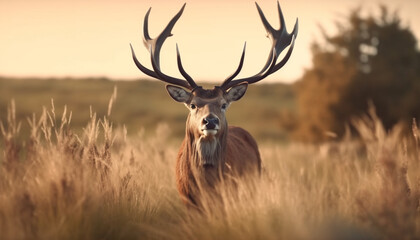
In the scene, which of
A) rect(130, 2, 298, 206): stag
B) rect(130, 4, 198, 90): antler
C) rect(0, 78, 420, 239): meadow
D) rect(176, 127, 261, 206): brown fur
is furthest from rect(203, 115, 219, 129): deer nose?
rect(130, 4, 198, 90): antler

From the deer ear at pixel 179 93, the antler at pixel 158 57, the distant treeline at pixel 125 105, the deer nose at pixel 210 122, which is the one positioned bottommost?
the distant treeline at pixel 125 105

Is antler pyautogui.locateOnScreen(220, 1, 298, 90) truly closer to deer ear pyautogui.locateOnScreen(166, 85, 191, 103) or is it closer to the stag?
the stag

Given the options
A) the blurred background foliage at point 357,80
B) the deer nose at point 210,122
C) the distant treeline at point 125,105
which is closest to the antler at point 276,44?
the deer nose at point 210,122

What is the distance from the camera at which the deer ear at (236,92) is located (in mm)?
6512

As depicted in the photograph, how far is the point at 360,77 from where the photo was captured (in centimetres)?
2017

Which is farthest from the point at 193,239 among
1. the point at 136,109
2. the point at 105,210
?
the point at 136,109

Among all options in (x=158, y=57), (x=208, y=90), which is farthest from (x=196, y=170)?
(x=158, y=57)

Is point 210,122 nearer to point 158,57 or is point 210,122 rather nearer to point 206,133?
point 206,133

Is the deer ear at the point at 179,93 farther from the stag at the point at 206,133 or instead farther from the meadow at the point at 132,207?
the meadow at the point at 132,207

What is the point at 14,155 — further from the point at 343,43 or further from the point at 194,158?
the point at 343,43

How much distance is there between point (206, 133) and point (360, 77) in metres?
15.7

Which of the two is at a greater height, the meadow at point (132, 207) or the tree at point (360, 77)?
the tree at point (360, 77)

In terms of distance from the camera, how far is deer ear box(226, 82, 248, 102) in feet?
21.4

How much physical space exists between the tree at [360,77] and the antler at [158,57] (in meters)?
13.4
